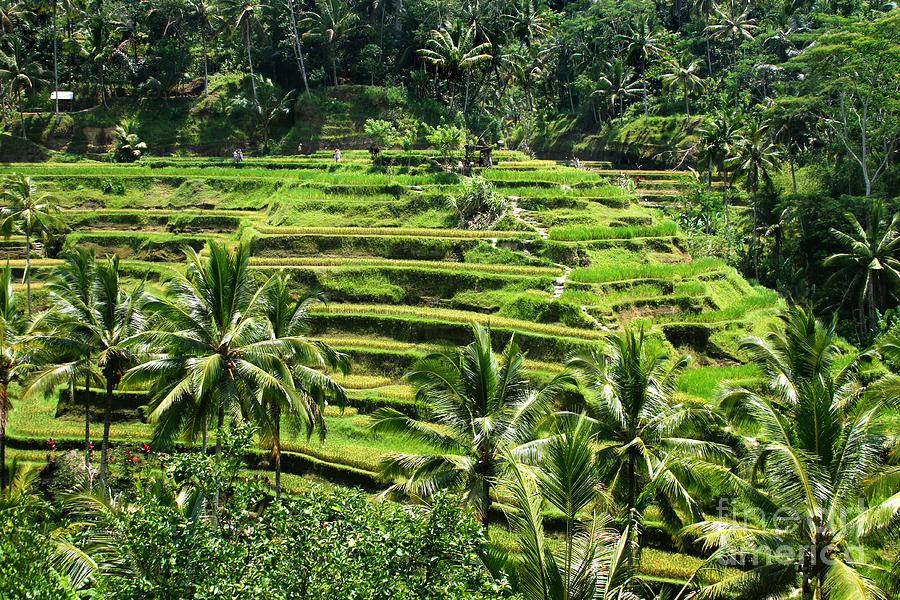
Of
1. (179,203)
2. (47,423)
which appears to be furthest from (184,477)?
(179,203)

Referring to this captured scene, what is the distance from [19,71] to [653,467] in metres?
52.7

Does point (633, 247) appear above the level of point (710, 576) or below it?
above

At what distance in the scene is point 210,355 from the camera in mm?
16109

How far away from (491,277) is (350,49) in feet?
106

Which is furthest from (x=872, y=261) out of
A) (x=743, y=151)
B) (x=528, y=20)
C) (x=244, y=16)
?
(x=244, y=16)

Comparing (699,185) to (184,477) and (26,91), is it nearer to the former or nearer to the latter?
(184,477)

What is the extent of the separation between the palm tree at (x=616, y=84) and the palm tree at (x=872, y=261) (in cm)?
2914

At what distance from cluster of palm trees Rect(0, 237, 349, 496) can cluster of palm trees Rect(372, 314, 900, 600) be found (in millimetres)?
2875

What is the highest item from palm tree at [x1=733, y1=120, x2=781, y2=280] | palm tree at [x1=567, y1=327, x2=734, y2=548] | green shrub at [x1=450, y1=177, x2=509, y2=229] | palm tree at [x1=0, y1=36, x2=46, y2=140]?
palm tree at [x1=0, y1=36, x2=46, y2=140]

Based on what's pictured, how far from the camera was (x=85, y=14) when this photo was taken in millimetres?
57875

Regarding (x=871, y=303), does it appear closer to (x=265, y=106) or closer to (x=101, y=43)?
(x=265, y=106)

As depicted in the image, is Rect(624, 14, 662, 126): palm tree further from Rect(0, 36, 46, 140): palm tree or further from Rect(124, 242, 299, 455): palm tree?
Rect(124, 242, 299, 455): palm tree

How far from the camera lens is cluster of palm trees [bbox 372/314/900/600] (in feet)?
38.2

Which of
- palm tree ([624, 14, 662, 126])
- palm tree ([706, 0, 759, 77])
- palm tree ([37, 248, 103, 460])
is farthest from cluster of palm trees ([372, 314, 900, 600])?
palm tree ([706, 0, 759, 77])
